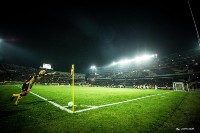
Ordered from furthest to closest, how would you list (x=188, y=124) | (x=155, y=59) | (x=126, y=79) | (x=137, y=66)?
(x=137, y=66) < (x=126, y=79) < (x=155, y=59) < (x=188, y=124)

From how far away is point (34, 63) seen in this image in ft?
217

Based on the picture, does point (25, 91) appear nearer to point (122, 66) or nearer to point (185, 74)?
point (185, 74)

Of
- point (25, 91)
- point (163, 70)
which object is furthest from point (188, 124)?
point (163, 70)

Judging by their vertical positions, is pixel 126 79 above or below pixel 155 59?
below

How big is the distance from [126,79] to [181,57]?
23498mm

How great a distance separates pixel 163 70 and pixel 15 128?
55241mm

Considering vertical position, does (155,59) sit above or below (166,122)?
above

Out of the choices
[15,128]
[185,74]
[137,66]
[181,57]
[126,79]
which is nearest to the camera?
[15,128]

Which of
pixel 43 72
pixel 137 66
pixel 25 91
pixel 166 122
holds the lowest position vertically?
pixel 166 122

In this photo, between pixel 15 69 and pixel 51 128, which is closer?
pixel 51 128

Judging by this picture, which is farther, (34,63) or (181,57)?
(34,63)

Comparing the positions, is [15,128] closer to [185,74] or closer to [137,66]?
[185,74]

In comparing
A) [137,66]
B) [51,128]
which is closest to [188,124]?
[51,128]

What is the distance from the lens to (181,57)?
48.6 metres
